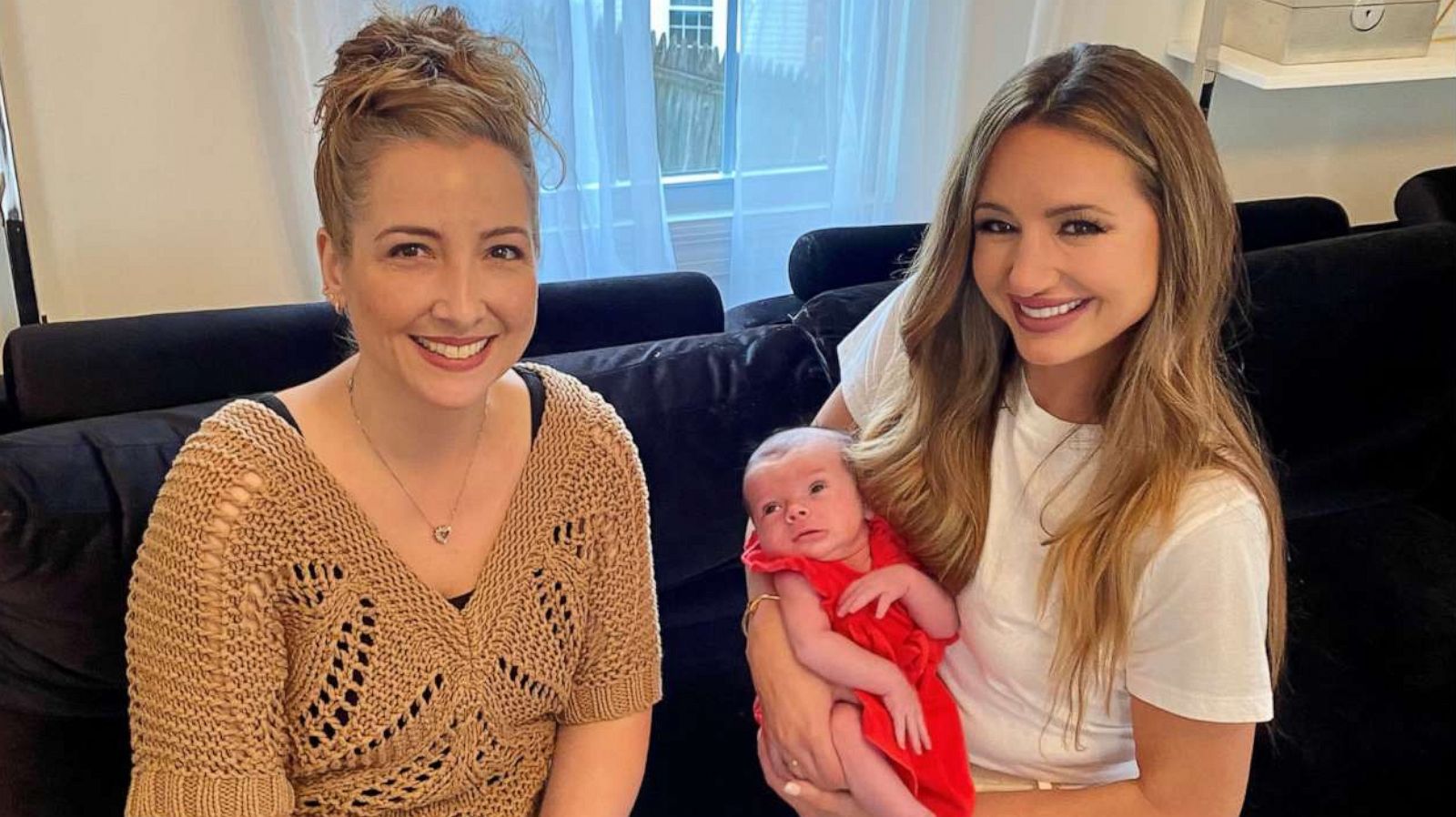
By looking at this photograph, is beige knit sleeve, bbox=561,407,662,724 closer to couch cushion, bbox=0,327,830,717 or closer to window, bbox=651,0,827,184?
couch cushion, bbox=0,327,830,717

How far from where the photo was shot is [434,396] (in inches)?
46.1

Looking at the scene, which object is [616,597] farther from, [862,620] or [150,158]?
[150,158]

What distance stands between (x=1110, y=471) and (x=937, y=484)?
0.69ft

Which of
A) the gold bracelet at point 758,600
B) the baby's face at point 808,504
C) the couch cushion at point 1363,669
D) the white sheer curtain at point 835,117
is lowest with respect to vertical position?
the couch cushion at point 1363,669

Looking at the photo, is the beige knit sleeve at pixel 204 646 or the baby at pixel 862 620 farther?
the baby at pixel 862 620

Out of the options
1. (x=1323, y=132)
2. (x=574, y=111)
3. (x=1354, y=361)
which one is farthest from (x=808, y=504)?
(x=1323, y=132)

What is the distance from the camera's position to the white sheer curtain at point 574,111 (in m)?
1.88

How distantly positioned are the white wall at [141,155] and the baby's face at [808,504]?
1017 mm

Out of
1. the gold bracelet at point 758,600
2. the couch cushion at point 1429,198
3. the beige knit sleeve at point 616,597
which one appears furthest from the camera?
the couch cushion at point 1429,198

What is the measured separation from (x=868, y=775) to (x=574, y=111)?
1.31m

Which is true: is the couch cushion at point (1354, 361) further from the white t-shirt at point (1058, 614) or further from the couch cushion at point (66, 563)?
the couch cushion at point (66, 563)

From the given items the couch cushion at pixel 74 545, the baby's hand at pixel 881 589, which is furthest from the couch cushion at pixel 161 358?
the baby's hand at pixel 881 589

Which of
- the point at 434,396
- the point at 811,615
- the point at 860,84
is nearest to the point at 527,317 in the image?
the point at 434,396

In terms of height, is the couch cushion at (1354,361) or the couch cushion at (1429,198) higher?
the couch cushion at (1429,198)
